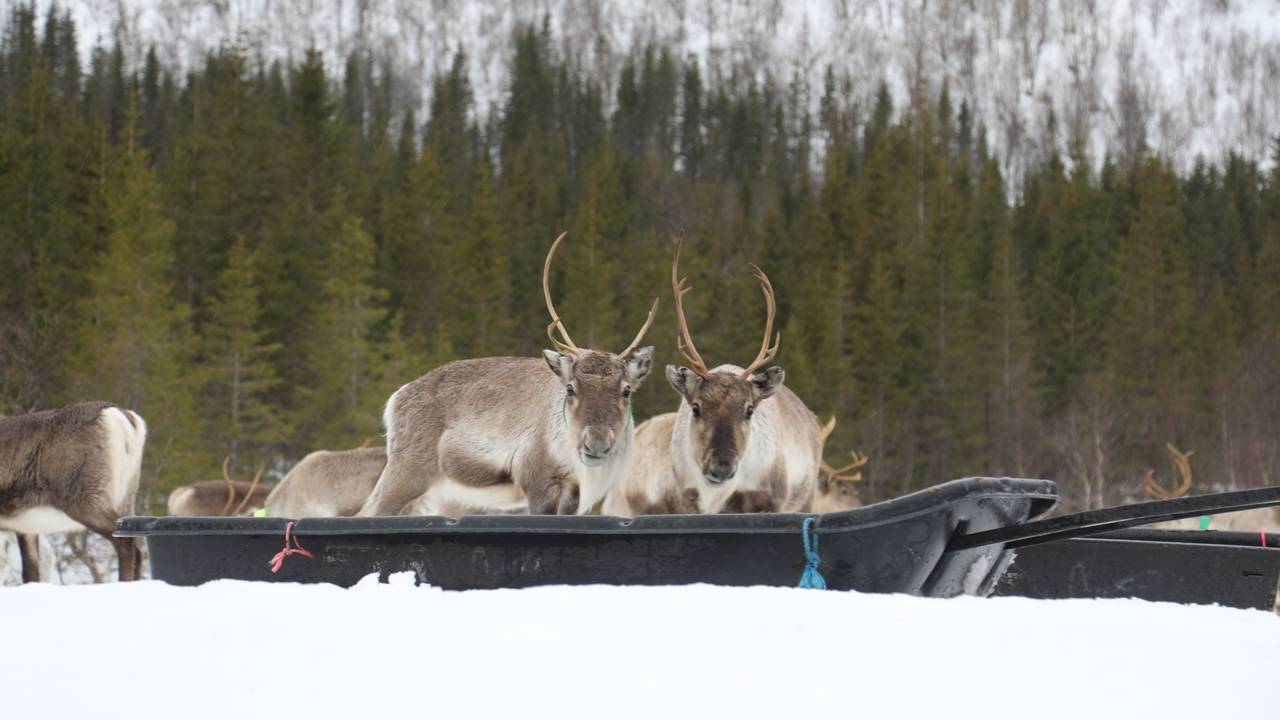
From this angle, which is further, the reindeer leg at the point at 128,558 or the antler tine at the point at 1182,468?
the antler tine at the point at 1182,468

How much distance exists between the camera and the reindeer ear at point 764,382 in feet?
23.6

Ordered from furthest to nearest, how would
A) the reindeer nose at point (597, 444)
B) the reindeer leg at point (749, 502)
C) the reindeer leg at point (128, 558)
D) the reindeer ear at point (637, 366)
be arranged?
the reindeer leg at point (128, 558) < the reindeer leg at point (749, 502) < the reindeer ear at point (637, 366) < the reindeer nose at point (597, 444)

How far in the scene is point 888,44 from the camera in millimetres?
121500

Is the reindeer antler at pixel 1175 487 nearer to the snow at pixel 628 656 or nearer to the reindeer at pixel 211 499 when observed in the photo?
the snow at pixel 628 656

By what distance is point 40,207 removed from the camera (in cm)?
5034

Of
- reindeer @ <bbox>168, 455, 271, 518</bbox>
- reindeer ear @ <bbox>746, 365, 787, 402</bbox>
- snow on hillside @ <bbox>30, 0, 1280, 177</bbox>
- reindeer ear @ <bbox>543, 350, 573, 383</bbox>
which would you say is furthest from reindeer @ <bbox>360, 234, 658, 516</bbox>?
snow on hillside @ <bbox>30, 0, 1280, 177</bbox>

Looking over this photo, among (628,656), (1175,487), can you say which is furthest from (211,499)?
(628,656)

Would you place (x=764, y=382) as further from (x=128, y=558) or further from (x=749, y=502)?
(x=128, y=558)

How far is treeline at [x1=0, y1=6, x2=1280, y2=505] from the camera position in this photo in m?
42.2

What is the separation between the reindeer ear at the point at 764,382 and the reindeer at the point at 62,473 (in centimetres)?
514

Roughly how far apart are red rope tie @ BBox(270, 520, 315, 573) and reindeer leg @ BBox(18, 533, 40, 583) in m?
5.20

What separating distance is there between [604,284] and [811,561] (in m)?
48.4

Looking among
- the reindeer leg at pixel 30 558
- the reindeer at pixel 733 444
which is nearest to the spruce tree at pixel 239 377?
the reindeer leg at pixel 30 558

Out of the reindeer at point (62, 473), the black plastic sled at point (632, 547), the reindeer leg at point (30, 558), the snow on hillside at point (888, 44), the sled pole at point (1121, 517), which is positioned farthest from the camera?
the snow on hillside at point (888, 44)
